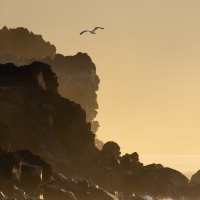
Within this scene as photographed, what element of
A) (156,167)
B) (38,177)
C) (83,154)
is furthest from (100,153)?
(38,177)

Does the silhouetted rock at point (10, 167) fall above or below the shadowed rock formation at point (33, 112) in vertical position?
below

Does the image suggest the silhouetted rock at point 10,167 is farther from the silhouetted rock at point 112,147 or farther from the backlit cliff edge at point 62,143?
the silhouetted rock at point 112,147

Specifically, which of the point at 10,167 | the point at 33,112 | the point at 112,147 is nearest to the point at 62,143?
the point at 33,112

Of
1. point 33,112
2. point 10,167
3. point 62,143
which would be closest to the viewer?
point 10,167

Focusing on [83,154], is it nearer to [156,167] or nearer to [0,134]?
[156,167]

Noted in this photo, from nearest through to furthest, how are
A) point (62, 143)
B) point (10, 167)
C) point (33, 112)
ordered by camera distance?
point (10, 167) < point (33, 112) < point (62, 143)

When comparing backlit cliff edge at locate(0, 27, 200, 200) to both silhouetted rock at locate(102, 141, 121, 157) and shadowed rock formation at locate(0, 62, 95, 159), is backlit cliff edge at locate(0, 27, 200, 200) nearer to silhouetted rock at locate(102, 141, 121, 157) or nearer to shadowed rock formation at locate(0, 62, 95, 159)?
shadowed rock formation at locate(0, 62, 95, 159)

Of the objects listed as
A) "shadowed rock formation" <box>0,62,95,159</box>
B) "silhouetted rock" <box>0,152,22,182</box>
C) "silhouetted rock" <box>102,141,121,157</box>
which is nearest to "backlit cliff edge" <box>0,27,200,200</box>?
"shadowed rock formation" <box>0,62,95,159</box>

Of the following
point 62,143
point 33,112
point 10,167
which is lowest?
point 10,167

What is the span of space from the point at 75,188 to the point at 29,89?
39.7 m

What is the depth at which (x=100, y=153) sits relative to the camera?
15375 cm

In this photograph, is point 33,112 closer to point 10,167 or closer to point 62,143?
point 62,143

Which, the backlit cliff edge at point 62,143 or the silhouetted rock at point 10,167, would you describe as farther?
the backlit cliff edge at point 62,143

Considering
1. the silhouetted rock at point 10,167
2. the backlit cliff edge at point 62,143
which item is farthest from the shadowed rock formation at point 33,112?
the silhouetted rock at point 10,167
